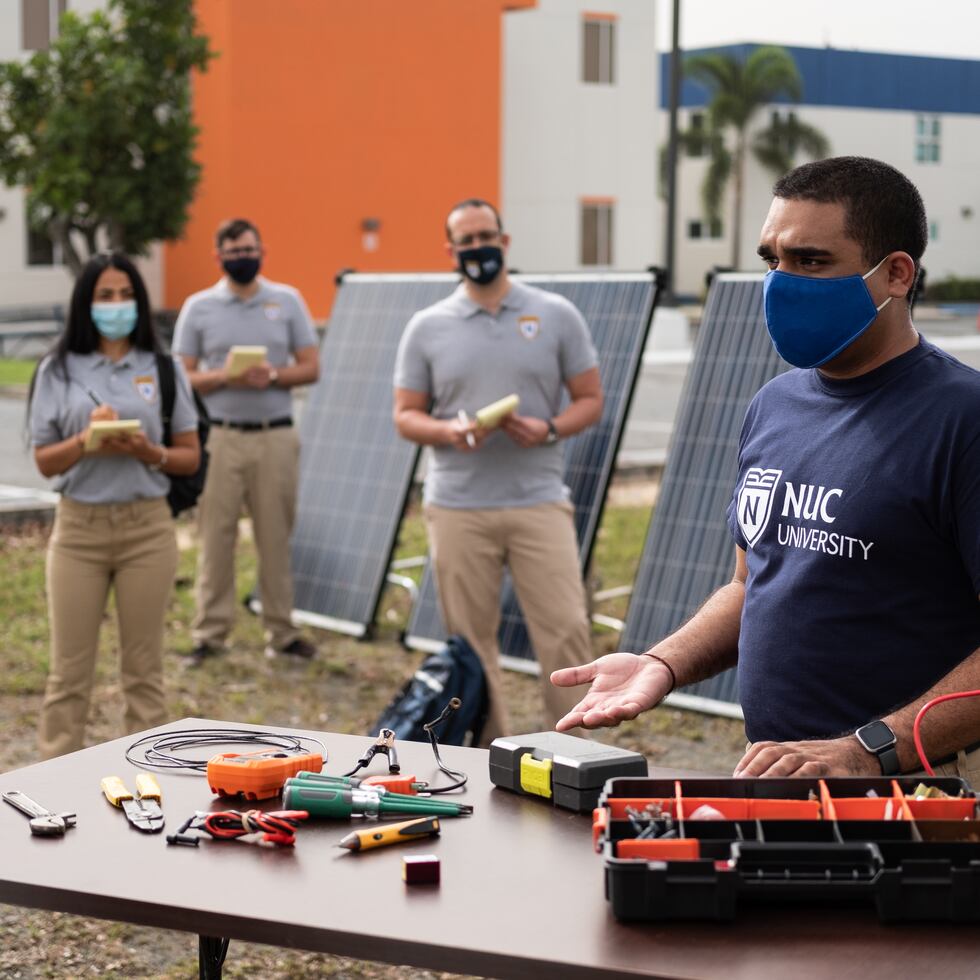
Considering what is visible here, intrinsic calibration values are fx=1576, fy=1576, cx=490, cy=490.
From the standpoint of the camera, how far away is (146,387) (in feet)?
19.7

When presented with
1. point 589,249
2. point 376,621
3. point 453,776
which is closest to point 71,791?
point 453,776

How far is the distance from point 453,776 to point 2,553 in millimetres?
8765

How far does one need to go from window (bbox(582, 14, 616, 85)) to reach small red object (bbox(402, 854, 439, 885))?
35571mm

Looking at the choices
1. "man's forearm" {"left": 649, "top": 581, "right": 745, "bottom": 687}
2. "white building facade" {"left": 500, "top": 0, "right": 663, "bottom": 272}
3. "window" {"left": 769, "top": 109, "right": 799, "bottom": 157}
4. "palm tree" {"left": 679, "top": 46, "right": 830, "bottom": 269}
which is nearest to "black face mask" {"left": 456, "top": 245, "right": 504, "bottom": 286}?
"man's forearm" {"left": 649, "top": 581, "right": 745, "bottom": 687}

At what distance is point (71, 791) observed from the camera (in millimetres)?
2896

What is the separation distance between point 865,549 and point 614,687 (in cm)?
52

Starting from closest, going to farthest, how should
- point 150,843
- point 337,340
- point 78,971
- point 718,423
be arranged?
point 150,843 → point 78,971 → point 718,423 → point 337,340

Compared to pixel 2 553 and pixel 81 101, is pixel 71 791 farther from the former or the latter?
pixel 81 101

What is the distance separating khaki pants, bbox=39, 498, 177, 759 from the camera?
5887 mm

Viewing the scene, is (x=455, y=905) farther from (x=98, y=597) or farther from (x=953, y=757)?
(x=98, y=597)

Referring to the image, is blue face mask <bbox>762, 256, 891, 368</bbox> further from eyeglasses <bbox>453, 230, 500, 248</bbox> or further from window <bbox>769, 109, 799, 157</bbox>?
window <bbox>769, 109, 799, 157</bbox>

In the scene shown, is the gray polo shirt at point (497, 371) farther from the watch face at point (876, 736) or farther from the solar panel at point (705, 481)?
the watch face at point (876, 736)

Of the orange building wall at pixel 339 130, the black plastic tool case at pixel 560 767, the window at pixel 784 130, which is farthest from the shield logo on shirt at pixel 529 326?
the window at pixel 784 130

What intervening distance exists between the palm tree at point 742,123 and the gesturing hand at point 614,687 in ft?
158
